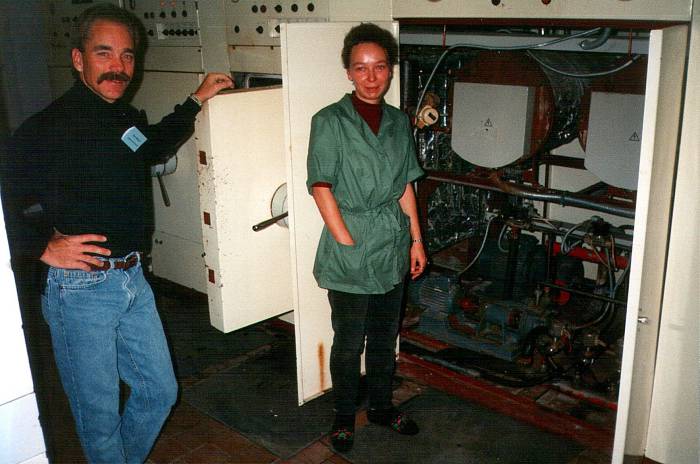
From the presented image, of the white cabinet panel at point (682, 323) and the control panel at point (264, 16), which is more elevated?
the control panel at point (264, 16)

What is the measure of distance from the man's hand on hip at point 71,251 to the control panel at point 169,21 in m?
1.93

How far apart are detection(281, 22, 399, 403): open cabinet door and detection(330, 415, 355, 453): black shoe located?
26 centimetres

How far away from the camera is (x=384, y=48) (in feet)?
7.55

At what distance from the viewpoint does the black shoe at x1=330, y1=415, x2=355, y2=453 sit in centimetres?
258

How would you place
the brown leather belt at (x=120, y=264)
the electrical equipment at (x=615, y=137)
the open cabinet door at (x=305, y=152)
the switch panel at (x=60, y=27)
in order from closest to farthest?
1. the brown leather belt at (x=120, y=264)
2. the open cabinet door at (x=305, y=152)
3. the electrical equipment at (x=615, y=137)
4. the switch panel at (x=60, y=27)

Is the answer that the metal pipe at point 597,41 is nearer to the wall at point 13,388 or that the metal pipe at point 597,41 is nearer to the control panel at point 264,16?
the control panel at point 264,16

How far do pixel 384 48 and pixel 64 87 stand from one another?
312 centimetres

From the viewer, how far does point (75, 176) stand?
1.92 meters

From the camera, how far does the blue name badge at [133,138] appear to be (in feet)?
6.62

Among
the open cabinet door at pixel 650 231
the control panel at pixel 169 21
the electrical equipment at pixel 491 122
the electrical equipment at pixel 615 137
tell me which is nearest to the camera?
the open cabinet door at pixel 650 231

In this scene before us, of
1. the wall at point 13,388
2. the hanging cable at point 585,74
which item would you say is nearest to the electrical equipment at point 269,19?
the hanging cable at point 585,74

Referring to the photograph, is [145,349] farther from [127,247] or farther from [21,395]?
[21,395]

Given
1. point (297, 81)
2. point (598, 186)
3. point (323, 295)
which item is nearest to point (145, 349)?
point (323, 295)

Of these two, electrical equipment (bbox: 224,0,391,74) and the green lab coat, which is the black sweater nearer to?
the green lab coat
